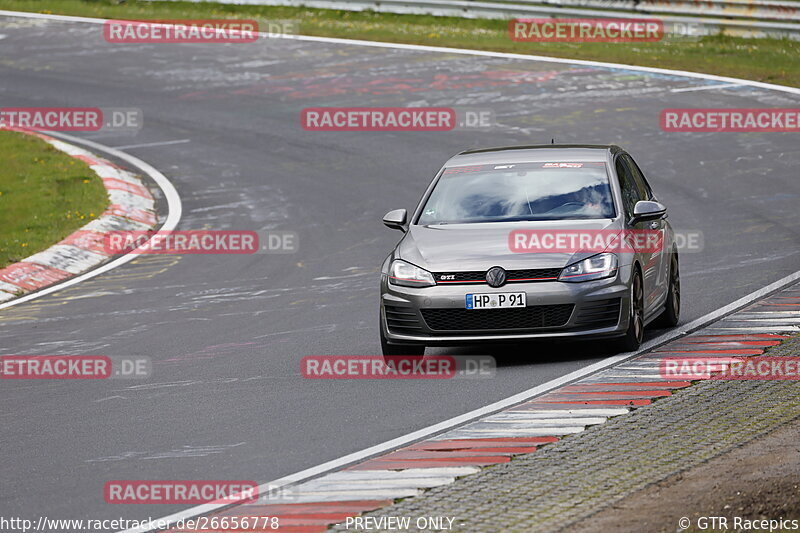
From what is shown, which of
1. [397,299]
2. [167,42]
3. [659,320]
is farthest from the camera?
[167,42]

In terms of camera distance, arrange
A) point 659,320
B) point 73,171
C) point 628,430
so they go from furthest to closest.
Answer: point 73,171 → point 659,320 → point 628,430

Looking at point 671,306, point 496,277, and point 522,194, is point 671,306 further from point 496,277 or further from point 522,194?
point 496,277

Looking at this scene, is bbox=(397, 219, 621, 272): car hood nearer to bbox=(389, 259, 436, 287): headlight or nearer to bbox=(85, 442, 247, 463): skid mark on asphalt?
bbox=(389, 259, 436, 287): headlight

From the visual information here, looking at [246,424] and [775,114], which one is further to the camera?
[775,114]

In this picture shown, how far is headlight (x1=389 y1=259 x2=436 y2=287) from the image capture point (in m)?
11.2

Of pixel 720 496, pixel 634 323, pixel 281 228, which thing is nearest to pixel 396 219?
pixel 634 323

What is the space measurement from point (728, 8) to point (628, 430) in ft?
72.0

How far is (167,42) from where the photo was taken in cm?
3259

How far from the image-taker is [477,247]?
11297 millimetres

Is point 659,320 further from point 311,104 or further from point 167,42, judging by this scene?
point 167,42

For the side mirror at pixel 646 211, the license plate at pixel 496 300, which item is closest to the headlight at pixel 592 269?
the license plate at pixel 496 300

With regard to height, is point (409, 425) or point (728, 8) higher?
point (728, 8)

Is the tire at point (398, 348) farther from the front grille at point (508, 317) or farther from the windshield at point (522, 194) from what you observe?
the windshield at point (522, 194)

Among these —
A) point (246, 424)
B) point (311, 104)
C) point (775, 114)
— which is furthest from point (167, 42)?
point (246, 424)
